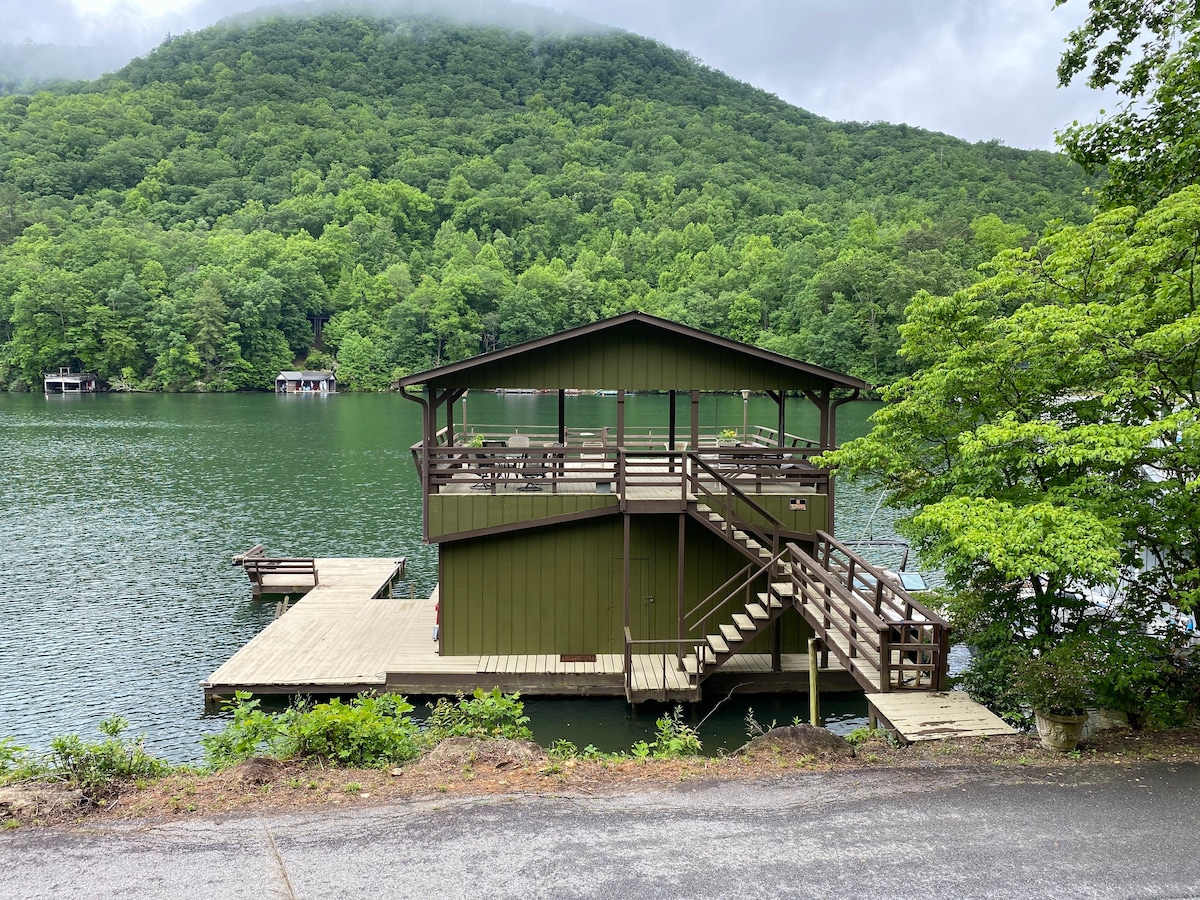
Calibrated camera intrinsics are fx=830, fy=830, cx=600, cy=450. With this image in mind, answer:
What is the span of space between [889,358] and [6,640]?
7116cm

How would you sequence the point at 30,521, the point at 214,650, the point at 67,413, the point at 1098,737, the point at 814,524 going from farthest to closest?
the point at 67,413
the point at 30,521
the point at 214,650
the point at 814,524
the point at 1098,737

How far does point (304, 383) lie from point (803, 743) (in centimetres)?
10215

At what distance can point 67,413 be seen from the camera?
65.7m

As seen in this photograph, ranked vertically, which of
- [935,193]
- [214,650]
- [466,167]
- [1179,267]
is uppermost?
[466,167]

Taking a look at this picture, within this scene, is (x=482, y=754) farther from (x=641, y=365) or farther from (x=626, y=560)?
(x=641, y=365)

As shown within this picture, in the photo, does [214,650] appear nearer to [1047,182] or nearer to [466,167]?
[1047,182]

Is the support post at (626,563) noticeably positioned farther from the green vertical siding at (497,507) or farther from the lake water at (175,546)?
the lake water at (175,546)

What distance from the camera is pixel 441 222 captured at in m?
148

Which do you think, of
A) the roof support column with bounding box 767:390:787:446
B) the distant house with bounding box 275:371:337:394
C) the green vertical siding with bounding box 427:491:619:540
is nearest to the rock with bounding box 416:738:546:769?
the green vertical siding with bounding box 427:491:619:540

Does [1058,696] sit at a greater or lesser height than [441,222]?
lesser

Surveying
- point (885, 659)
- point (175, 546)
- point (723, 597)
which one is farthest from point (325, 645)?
point (175, 546)

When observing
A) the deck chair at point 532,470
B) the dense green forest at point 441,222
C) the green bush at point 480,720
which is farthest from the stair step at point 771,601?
the dense green forest at point 441,222

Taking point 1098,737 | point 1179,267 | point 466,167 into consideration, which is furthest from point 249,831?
point 466,167

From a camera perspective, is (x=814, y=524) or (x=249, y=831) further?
(x=814, y=524)
